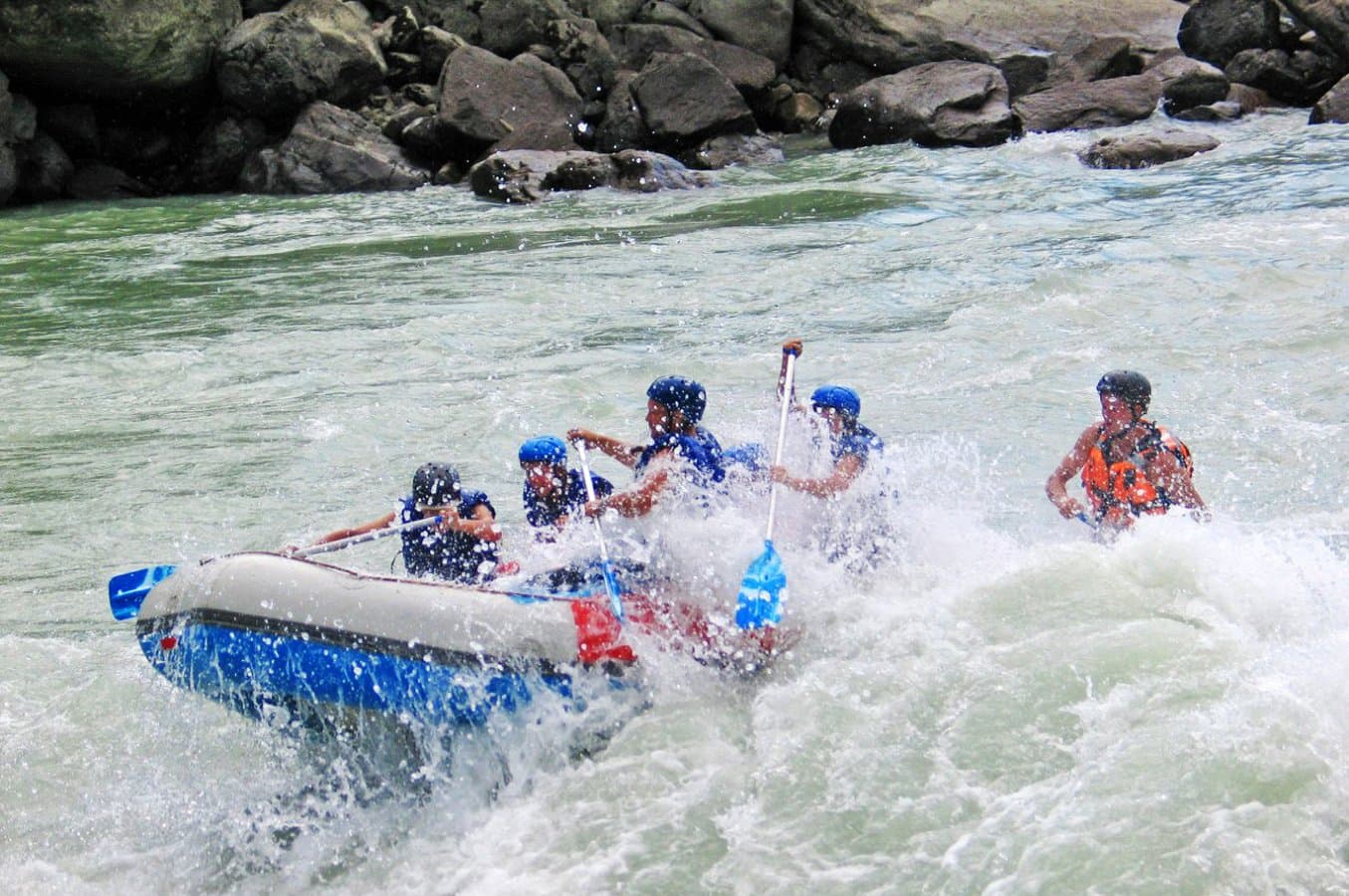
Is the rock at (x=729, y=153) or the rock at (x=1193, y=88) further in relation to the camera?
the rock at (x=1193, y=88)

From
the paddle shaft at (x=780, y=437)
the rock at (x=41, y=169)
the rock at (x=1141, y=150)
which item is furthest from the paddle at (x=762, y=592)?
the rock at (x=41, y=169)

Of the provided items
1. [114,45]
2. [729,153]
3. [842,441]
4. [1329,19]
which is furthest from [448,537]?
[1329,19]

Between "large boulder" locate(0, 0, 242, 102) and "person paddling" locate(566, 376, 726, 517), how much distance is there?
15.8m

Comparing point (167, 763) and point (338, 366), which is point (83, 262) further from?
point (167, 763)

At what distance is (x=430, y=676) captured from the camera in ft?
16.7

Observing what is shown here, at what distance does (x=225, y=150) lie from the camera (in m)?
20.8

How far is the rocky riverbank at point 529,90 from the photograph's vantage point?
19375 mm

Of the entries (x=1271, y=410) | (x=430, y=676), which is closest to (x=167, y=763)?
(x=430, y=676)

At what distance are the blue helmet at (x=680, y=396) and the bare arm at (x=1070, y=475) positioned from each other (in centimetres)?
182

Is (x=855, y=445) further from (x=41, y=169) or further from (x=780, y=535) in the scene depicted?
(x=41, y=169)

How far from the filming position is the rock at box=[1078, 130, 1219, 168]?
1742cm

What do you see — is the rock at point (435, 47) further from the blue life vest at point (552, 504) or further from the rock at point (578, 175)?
the blue life vest at point (552, 504)

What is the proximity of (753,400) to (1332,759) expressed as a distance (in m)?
5.65

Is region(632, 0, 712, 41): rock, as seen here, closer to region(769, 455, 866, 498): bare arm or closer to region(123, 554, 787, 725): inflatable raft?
region(769, 455, 866, 498): bare arm
